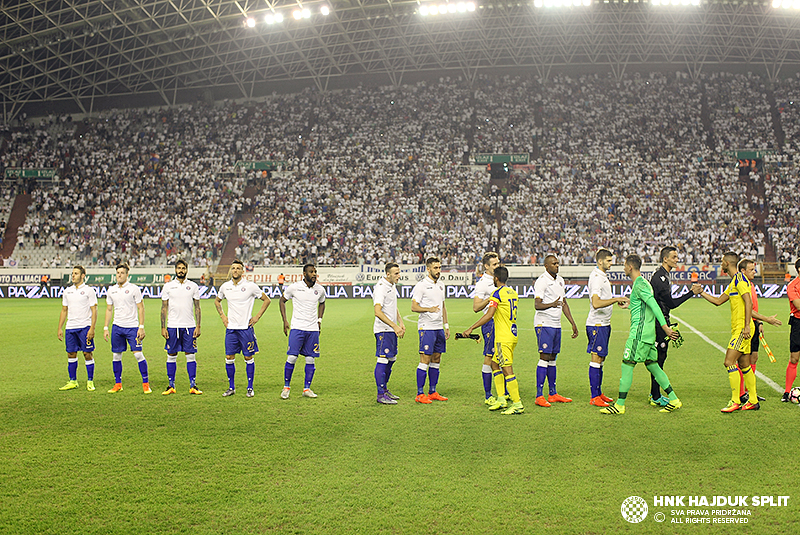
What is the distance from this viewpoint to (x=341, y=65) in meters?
48.2

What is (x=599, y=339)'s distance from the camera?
886cm

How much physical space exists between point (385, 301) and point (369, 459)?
308 centimetres

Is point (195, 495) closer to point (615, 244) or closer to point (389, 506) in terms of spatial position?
point (389, 506)

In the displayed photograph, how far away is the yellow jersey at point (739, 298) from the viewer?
820 centimetres

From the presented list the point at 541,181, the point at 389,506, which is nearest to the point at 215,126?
the point at 541,181

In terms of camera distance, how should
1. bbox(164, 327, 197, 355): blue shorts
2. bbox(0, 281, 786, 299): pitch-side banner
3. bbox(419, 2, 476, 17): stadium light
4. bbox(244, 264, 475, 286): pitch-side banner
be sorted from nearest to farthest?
1. bbox(164, 327, 197, 355): blue shorts
2. bbox(0, 281, 786, 299): pitch-side banner
3. bbox(244, 264, 475, 286): pitch-side banner
4. bbox(419, 2, 476, 17): stadium light

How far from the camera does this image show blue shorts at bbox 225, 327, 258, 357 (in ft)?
30.9

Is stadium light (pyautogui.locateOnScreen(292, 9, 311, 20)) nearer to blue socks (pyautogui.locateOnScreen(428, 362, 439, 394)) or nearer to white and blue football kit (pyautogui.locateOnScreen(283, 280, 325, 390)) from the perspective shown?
white and blue football kit (pyautogui.locateOnScreen(283, 280, 325, 390))

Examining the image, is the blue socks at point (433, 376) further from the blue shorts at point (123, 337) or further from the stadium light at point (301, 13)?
the stadium light at point (301, 13)

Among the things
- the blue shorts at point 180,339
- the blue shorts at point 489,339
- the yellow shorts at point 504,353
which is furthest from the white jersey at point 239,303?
the yellow shorts at point 504,353

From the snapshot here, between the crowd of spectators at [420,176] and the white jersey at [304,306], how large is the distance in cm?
2580

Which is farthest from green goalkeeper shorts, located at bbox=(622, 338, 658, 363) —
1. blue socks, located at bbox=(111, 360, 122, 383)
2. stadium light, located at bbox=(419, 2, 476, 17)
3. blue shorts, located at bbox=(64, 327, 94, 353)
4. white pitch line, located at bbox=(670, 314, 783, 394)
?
stadium light, located at bbox=(419, 2, 476, 17)

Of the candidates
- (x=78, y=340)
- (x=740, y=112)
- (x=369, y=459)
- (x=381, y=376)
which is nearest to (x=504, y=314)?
(x=381, y=376)

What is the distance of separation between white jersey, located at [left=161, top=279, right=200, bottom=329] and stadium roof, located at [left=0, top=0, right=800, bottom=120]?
98.2 feet
